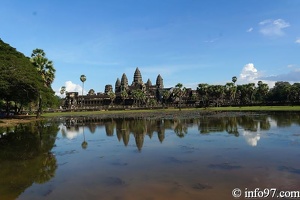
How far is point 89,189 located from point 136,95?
125 m

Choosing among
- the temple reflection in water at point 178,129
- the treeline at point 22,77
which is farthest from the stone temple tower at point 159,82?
the temple reflection in water at point 178,129

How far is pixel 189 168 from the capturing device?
46.5ft

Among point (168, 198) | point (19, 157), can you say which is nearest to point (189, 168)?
point (168, 198)

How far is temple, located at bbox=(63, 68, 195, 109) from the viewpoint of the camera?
146250mm

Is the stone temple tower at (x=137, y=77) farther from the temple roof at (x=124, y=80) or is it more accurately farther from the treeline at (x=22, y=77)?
the treeline at (x=22, y=77)

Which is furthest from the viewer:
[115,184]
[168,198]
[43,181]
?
[43,181]

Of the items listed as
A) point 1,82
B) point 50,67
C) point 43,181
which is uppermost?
point 50,67

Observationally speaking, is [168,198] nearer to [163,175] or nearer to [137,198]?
[137,198]

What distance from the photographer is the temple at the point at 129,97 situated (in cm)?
14625

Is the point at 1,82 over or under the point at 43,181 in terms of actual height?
over

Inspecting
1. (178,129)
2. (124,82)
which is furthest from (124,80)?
(178,129)

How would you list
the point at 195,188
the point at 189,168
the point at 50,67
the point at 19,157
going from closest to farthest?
the point at 195,188, the point at 189,168, the point at 19,157, the point at 50,67

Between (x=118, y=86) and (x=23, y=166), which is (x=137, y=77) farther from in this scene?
(x=23, y=166)

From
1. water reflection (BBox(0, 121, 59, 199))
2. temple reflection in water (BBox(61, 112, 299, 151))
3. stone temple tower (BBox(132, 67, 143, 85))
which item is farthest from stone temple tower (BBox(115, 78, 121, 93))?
water reflection (BBox(0, 121, 59, 199))
